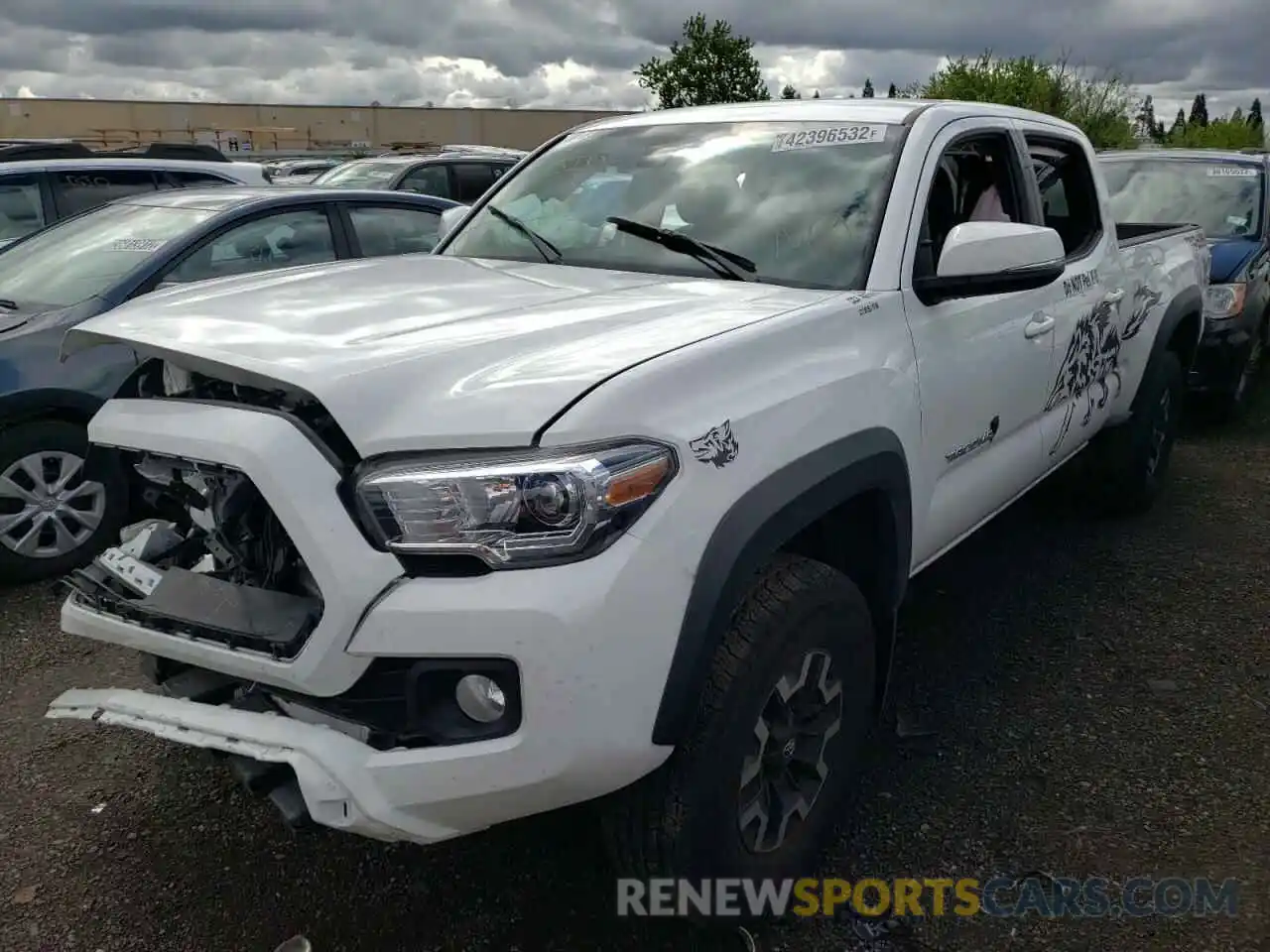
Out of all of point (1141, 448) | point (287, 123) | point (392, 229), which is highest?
point (287, 123)

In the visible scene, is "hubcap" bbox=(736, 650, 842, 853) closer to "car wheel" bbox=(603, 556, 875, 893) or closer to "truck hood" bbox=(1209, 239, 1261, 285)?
"car wheel" bbox=(603, 556, 875, 893)

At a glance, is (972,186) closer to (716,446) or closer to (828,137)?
(828,137)

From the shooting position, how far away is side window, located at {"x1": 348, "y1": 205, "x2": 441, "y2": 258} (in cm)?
567

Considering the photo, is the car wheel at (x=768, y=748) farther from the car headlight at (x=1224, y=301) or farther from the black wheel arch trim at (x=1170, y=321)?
the car headlight at (x=1224, y=301)

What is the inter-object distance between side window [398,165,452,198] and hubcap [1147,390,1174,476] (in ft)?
26.8

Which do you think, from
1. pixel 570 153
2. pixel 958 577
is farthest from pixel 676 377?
pixel 958 577

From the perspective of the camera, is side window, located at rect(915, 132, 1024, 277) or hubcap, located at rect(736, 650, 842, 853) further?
side window, located at rect(915, 132, 1024, 277)

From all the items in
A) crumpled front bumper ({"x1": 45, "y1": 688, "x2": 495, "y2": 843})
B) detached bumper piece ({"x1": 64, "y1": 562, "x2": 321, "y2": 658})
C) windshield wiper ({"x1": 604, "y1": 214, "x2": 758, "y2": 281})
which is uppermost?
windshield wiper ({"x1": 604, "y1": 214, "x2": 758, "y2": 281})

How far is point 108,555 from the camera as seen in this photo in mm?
2482

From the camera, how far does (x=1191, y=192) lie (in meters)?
7.91

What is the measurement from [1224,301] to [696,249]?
529cm

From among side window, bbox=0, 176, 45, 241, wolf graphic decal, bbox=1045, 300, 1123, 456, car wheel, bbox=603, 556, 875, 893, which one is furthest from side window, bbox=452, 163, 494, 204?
car wheel, bbox=603, 556, 875, 893

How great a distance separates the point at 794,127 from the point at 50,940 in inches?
114

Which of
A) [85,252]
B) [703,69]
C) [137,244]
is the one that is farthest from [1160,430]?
[703,69]
